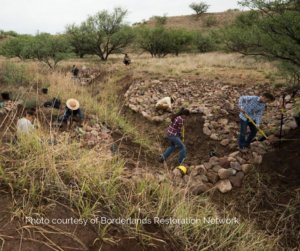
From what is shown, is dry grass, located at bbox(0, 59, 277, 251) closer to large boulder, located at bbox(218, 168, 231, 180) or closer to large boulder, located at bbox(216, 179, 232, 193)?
large boulder, located at bbox(216, 179, 232, 193)

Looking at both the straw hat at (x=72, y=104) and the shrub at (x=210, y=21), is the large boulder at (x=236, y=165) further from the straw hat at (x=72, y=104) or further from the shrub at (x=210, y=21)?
the shrub at (x=210, y=21)

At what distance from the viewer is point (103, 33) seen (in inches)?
806

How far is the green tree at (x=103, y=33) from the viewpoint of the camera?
20.3 metres

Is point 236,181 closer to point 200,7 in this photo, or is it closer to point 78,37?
point 78,37

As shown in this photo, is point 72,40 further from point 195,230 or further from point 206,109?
point 195,230

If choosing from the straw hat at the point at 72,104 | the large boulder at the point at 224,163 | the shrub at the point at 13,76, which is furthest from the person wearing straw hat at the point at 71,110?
the shrub at the point at 13,76

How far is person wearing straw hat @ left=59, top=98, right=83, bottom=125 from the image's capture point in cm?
559

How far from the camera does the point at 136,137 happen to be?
5.97 m

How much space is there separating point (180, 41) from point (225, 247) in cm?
2416

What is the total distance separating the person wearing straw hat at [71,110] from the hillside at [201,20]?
38.4 m

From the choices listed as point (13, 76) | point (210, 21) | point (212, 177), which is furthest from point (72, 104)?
point (210, 21)

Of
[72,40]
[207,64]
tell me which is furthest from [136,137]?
[72,40]

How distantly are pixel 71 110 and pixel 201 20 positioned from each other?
44.1 meters

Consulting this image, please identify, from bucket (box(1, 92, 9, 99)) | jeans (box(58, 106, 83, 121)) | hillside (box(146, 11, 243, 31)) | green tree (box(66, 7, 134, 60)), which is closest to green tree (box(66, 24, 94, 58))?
green tree (box(66, 7, 134, 60))
